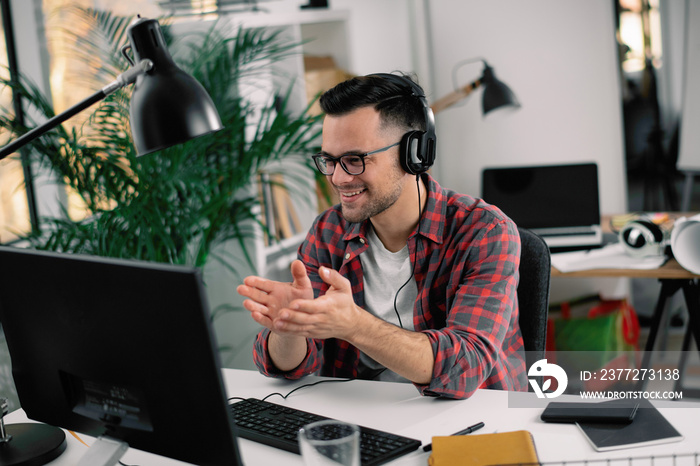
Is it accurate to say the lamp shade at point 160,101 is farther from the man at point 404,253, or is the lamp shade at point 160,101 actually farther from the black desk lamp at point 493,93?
the black desk lamp at point 493,93

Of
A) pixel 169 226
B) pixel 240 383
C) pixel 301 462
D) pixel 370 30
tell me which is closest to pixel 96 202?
pixel 169 226

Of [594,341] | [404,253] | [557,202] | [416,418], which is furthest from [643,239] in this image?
[416,418]

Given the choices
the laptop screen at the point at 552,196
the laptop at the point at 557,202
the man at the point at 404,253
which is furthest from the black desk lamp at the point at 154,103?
the laptop screen at the point at 552,196

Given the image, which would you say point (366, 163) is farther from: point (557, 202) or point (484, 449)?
point (557, 202)

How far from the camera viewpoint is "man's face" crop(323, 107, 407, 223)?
4.97 feet

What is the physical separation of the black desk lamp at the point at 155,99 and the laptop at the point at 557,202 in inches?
78.9

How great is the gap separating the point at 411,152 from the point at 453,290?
1.09 ft

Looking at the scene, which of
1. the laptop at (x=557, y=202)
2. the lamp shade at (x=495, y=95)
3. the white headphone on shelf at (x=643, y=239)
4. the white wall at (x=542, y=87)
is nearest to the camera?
the white headphone on shelf at (x=643, y=239)

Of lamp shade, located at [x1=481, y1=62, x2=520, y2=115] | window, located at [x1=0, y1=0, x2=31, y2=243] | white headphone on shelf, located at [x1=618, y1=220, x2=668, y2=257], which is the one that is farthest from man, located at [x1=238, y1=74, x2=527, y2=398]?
lamp shade, located at [x1=481, y1=62, x2=520, y2=115]

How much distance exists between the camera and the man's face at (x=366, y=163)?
4.97 feet

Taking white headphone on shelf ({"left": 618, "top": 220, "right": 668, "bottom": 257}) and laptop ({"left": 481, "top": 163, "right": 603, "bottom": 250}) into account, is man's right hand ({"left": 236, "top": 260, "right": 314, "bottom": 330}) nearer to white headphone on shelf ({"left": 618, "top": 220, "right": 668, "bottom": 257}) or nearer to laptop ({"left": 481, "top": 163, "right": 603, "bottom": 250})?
white headphone on shelf ({"left": 618, "top": 220, "right": 668, "bottom": 257})

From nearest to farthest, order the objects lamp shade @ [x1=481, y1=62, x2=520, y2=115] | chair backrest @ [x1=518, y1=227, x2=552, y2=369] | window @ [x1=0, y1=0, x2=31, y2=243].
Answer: chair backrest @ [x1=518, y1=227, x2=552, y2=369]
window @ [x1=0, y1=0, x2=31, y2=243]
lamp shade @ [x1=481, y1=62, x2=520, y2=115]

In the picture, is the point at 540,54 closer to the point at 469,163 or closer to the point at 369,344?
the point at 469,163

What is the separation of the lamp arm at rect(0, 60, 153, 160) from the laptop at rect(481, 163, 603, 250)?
6.75 ft
